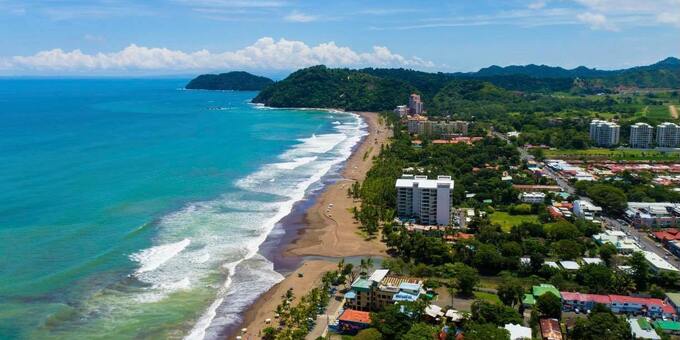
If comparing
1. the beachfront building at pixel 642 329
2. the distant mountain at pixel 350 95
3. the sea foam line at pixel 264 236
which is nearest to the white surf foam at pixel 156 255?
the sea foam line at pixel 264 236

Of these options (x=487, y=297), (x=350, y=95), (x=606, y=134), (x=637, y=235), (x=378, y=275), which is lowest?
(x=487, y=297)

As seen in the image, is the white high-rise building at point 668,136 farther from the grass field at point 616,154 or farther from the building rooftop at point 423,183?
the building rooftop at point 423,183

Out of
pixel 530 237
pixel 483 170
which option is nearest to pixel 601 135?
pixel 483 170

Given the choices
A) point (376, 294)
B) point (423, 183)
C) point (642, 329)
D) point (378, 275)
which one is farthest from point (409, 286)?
point (423, 183)

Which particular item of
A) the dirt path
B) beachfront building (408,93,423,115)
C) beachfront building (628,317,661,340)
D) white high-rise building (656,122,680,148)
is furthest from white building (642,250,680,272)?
beachfront building (408,93,423,115)

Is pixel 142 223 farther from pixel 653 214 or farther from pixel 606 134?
pixel 606 134

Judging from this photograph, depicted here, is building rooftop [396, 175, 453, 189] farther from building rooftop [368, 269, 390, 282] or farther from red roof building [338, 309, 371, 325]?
red roof building [338, 309, 371, 325]
